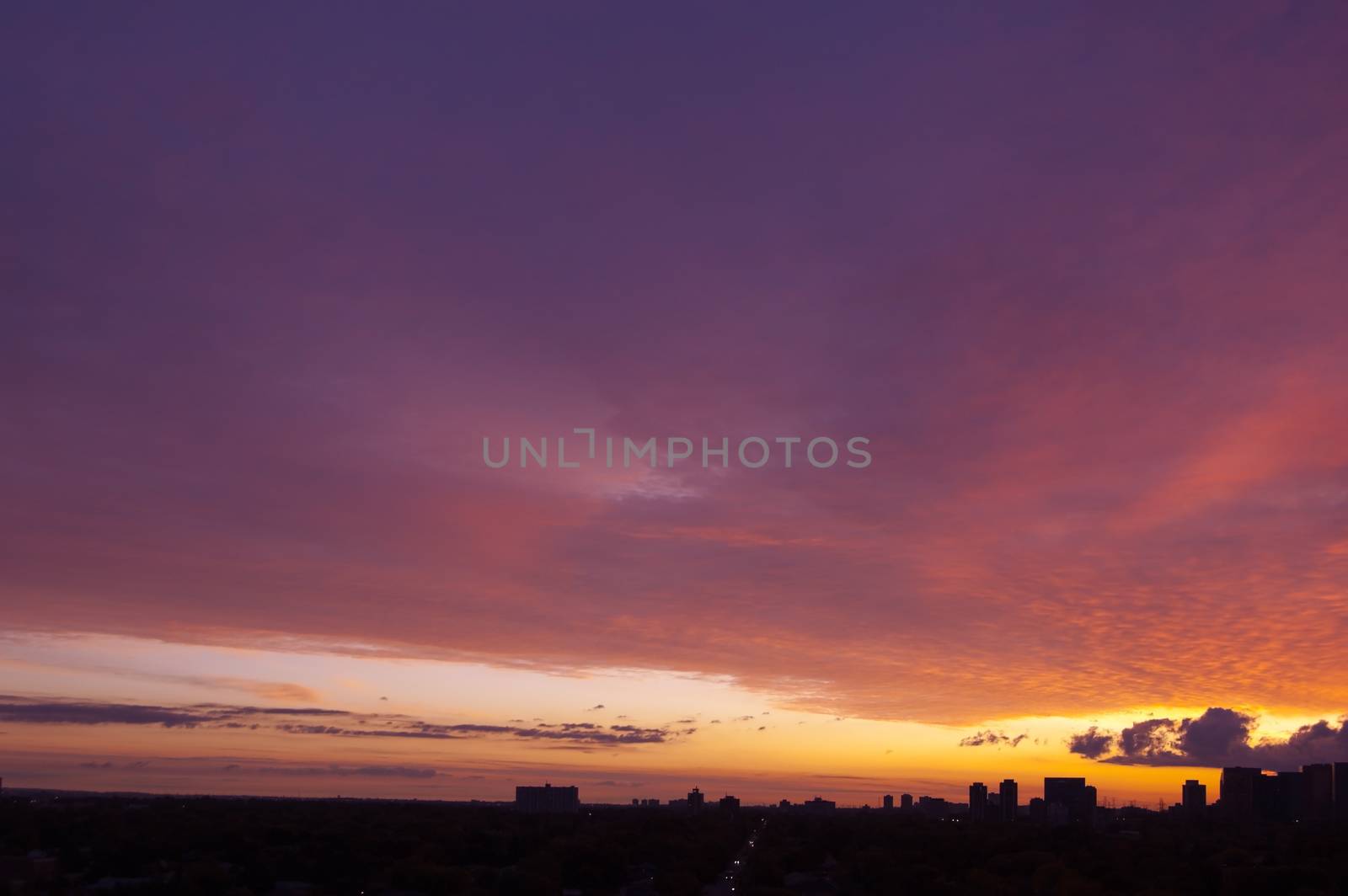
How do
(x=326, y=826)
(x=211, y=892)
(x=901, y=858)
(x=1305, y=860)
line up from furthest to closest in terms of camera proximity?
(x=326, y=826) → (x=901, y=858) → (x=1305, y=860) → (x=211, y=892)

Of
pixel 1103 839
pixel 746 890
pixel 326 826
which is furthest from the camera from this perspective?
pixel 326 826

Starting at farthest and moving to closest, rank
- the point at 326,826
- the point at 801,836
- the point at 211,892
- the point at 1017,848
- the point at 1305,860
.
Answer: the point at 801,836
the point at 326,826
the point at 1017,848
the point at 1305,860
the point at 211,892

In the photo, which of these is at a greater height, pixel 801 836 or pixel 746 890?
pixel 746 890

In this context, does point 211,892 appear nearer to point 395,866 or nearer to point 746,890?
point 395,866

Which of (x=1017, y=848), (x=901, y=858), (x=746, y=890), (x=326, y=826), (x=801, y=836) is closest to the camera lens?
(x=746, y=890)

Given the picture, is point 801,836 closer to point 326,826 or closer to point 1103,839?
point 1103,839

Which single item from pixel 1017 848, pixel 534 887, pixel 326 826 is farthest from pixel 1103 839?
A: pixel 326 826

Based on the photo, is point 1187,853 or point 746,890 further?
point 1187,853

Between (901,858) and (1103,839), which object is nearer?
(901,858)

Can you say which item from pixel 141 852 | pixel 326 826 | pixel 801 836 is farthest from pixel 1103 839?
pixel 141 852
